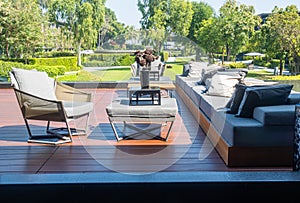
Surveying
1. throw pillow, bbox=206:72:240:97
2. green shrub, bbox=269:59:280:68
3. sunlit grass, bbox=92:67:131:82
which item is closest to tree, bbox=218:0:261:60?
green shrub, bbox=269:59:280:68

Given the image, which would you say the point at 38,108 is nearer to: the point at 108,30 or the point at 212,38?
the point at 212,38

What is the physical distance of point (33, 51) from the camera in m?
14.4

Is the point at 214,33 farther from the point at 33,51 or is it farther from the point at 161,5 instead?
the point at 33,51

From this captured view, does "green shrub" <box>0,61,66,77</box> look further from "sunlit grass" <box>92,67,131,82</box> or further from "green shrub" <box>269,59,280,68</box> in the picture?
"green shrub" <box>269,59,280,68</box>

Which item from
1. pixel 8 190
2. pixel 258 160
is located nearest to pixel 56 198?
pixel 8 190

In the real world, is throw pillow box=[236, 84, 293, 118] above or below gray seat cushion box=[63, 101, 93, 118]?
above

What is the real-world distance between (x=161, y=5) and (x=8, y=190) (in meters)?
17.1

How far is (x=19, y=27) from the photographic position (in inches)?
513

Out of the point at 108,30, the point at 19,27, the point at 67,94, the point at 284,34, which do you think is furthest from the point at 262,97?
the point at 108,30

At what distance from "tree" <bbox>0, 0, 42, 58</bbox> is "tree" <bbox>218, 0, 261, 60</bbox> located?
8.11 m

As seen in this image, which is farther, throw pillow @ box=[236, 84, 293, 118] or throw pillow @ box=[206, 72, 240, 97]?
throw pillow @ box=[206, 72, 240, 97]

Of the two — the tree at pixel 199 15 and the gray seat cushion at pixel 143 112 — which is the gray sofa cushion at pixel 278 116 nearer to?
the gray seat cushion at pixel 143 112

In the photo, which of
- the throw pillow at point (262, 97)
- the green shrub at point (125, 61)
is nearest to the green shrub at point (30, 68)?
the green shrub at point (125, 61)

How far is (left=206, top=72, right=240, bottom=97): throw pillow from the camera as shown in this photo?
420 centimetres
